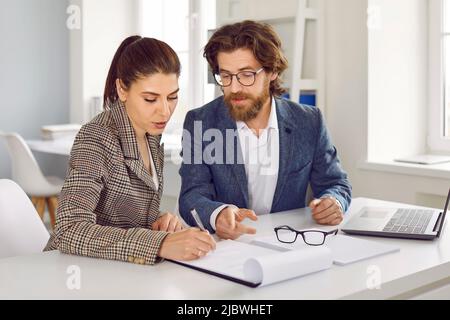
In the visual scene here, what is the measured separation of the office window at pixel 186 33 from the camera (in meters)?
4.39

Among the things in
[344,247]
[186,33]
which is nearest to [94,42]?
[186,33]

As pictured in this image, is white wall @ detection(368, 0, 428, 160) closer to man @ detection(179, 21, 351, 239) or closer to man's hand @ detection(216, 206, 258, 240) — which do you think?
man @ detection(179, 21, 351, 239)

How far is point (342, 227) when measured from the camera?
1.73 m

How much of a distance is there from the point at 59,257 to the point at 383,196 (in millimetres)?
1974

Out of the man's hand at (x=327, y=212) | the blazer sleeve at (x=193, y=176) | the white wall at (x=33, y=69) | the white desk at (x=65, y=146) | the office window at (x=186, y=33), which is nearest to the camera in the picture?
the man's hand at (x=327, y=212)

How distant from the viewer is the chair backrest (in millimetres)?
4109

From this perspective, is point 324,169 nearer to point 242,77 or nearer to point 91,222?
point 242,77

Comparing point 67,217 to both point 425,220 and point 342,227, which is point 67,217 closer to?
point 342,227

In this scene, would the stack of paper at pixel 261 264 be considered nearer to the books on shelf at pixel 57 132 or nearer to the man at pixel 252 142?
the man at pixel 252 142

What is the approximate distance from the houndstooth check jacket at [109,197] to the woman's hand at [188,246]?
0.07ft

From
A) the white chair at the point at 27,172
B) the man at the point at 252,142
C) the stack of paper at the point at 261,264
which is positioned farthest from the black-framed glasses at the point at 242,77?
the white chair at the point at 27,172

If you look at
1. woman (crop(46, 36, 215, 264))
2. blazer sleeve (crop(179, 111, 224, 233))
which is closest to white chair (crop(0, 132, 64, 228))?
blazer sleeve (crop(179, 111, 224, 233))

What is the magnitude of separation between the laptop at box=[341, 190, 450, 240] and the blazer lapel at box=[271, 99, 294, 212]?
0.28m
